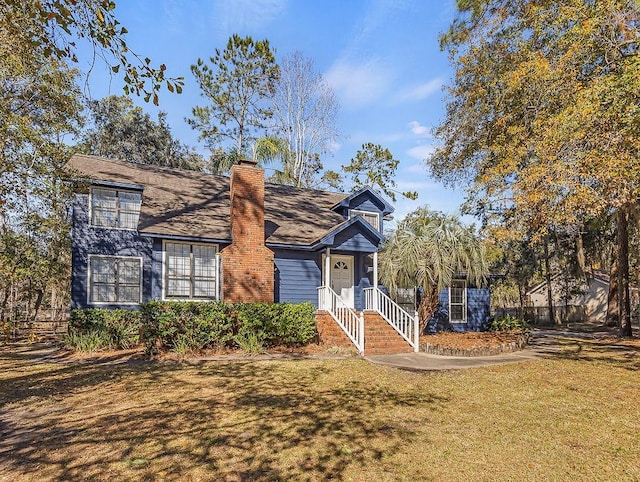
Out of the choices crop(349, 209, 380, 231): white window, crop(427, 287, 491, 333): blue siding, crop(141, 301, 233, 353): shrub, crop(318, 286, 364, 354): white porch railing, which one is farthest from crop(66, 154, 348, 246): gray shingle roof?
crop(427, 287, 491, 333): blue siding

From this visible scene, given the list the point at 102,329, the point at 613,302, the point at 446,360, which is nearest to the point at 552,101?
the point at 446,360

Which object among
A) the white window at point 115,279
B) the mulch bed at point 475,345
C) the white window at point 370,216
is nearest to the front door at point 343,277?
the white window at point 370,216

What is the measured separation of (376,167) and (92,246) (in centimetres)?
2200

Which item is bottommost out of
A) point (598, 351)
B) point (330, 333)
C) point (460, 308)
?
point (598, 351)

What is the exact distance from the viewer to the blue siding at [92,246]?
1433 cm

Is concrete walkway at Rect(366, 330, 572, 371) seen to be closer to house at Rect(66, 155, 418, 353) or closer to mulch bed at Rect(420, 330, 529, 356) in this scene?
mulch bed at Rect(420, 330, 529, 356)

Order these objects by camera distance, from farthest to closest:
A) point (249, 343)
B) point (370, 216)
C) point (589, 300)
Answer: point (589, 300)
point (370, 216)
point (249, 343)

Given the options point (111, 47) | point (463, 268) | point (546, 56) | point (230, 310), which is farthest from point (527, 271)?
point (111, 47)

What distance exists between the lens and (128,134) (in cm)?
3334

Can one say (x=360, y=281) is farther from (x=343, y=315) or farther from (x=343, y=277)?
(x=343, y=315)

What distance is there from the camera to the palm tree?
14156 mm

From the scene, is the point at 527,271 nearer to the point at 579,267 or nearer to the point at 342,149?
the point at 579,267

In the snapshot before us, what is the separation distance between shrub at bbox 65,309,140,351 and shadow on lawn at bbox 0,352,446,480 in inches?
109

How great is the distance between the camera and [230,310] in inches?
492
